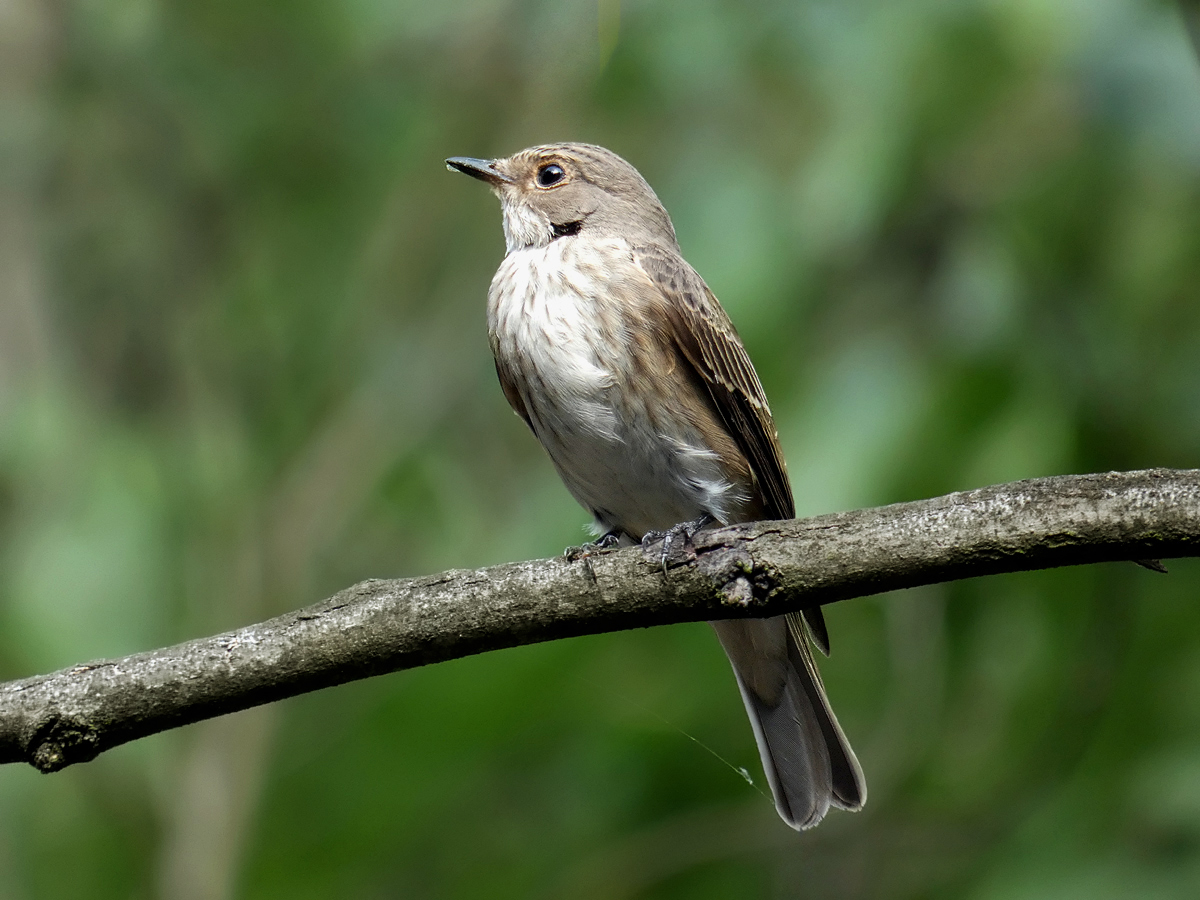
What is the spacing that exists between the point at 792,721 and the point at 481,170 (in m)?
2.31

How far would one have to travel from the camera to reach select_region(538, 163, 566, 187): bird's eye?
5043 millimetres

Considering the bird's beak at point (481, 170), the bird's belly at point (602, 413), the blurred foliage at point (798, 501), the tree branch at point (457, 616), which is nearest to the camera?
the tree branch at point (457, 616)

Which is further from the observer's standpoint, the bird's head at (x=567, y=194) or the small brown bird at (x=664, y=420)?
the bird's head at (x=567, y=194)

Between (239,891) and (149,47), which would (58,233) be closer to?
(149,47)

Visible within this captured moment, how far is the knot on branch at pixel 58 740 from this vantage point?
2.71m

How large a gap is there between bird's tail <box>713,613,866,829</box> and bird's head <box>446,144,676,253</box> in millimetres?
1489

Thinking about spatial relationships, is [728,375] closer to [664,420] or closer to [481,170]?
[664,420]

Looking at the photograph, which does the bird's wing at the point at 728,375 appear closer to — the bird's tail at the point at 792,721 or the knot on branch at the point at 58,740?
the bird's tail at the point at 792,721

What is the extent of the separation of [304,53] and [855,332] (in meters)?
2.86

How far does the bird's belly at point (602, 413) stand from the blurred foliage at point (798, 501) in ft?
0.81

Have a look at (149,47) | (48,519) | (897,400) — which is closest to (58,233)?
(149,47)

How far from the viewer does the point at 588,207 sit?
489 cm

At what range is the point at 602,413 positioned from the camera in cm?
407

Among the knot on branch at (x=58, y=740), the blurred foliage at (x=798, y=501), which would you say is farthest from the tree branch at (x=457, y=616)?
the blurred foliage at (x=798, y=501)
